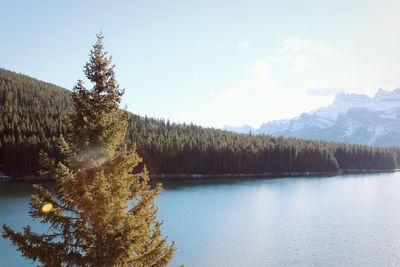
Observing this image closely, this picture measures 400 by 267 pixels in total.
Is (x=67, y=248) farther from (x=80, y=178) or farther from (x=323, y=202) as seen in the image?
(x=323, y=202)

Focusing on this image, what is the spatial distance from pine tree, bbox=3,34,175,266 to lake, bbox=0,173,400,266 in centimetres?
3696

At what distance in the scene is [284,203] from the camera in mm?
106875

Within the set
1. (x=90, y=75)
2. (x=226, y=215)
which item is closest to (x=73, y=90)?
(x=90, y=75)

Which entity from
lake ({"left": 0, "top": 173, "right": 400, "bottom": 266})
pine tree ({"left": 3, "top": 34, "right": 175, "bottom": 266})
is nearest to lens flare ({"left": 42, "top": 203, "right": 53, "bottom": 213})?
pine tree ({"left": 3, "top": 34, "right": 175, "bottom": 266})

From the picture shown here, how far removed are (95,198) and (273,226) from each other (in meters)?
65.9

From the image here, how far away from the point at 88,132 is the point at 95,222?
324 cm

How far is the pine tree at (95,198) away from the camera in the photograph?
1367 centimetres

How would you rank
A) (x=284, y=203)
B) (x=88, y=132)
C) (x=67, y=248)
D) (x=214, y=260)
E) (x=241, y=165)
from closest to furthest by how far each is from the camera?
(x=67, y=248) < (x=88, y=132) < (x=214, y=260) < (x=284, y=203) < (x=241, y=165)

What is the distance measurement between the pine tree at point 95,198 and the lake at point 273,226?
36955mm

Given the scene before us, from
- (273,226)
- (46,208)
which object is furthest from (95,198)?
(273,226)

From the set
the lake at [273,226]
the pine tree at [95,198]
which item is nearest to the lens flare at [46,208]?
the pine tree at [95,198]

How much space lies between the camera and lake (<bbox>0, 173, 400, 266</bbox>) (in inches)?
2090

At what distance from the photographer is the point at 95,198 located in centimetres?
1368

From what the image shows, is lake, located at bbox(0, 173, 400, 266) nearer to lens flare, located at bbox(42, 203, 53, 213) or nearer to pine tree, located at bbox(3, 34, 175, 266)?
pine tree, located at bbox(3, 34, 175, 266)
